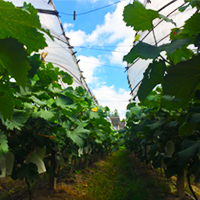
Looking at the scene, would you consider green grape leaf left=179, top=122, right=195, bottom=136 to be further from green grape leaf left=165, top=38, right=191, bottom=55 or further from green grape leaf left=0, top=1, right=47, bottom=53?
green grape leaf left=0, top=1, right=47, bottom=53

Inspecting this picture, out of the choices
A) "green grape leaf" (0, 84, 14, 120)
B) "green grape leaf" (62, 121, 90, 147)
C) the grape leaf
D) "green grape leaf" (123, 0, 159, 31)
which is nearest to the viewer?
"green grape leaf" (0, 84, 14, 120)

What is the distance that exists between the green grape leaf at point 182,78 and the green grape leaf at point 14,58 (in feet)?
1.41

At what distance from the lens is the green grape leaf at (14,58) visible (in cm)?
38

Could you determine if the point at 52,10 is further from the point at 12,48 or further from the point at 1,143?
the point at 12,48

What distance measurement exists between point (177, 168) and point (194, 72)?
6.17 feet

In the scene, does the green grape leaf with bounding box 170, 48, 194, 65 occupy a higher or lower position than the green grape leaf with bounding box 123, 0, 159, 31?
lower

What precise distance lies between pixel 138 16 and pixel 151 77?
328 mm

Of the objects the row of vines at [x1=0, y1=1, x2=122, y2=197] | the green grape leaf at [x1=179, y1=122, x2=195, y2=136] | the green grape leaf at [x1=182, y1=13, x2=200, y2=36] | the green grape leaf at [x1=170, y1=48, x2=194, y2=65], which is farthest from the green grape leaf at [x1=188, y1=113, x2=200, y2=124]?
the row of vines at [x1=0, y1=1, x2=122, y2=197]

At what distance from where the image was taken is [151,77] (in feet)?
2.20

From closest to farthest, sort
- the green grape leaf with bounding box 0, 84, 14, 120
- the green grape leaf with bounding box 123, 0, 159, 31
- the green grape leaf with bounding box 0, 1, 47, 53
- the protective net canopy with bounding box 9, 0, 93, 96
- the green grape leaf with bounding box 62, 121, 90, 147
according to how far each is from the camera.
A: 1. the green grape leaf with bounding box 0, 1, 47, 53
2. the green grape leaf with bounding box 0, 84, 14, 120
3. the green grape leaf with bounding box 123, 0, 159, 31
4. the green grape leaf with bounding box 62, 121, 90, 147
5. the protective net canopy with bounding box 9, 0, 93, 96

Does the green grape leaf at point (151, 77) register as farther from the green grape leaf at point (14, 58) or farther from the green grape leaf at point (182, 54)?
the green grape leaf at point (14, 58)

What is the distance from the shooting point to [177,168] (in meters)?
2.16

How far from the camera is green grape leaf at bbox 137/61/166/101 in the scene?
67 centimetres

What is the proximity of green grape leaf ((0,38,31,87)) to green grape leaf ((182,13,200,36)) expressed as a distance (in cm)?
58
